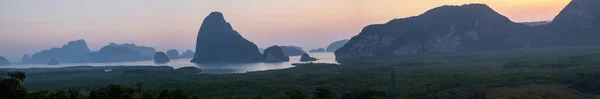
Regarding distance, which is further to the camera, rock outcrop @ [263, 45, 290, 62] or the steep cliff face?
rock outcrop @ [263, 45, 290, 62]

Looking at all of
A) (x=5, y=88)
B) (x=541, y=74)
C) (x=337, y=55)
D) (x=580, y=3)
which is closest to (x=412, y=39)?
(x=337, y=55)

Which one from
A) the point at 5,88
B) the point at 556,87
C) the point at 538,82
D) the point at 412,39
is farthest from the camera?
the point at 412,39

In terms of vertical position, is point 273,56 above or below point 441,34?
below

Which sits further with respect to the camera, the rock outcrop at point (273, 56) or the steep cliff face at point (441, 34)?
the rock outcrop at point (273, 56)

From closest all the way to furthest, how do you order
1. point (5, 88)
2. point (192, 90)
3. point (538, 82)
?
point (5, 88)
point (538, 82)
point (192, 90)

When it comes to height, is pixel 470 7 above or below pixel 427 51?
above

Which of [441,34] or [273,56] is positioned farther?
[273,56]

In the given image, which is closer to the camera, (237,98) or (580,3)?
(237,98)

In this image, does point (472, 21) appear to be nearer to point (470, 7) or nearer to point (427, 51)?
point (470, 7)
